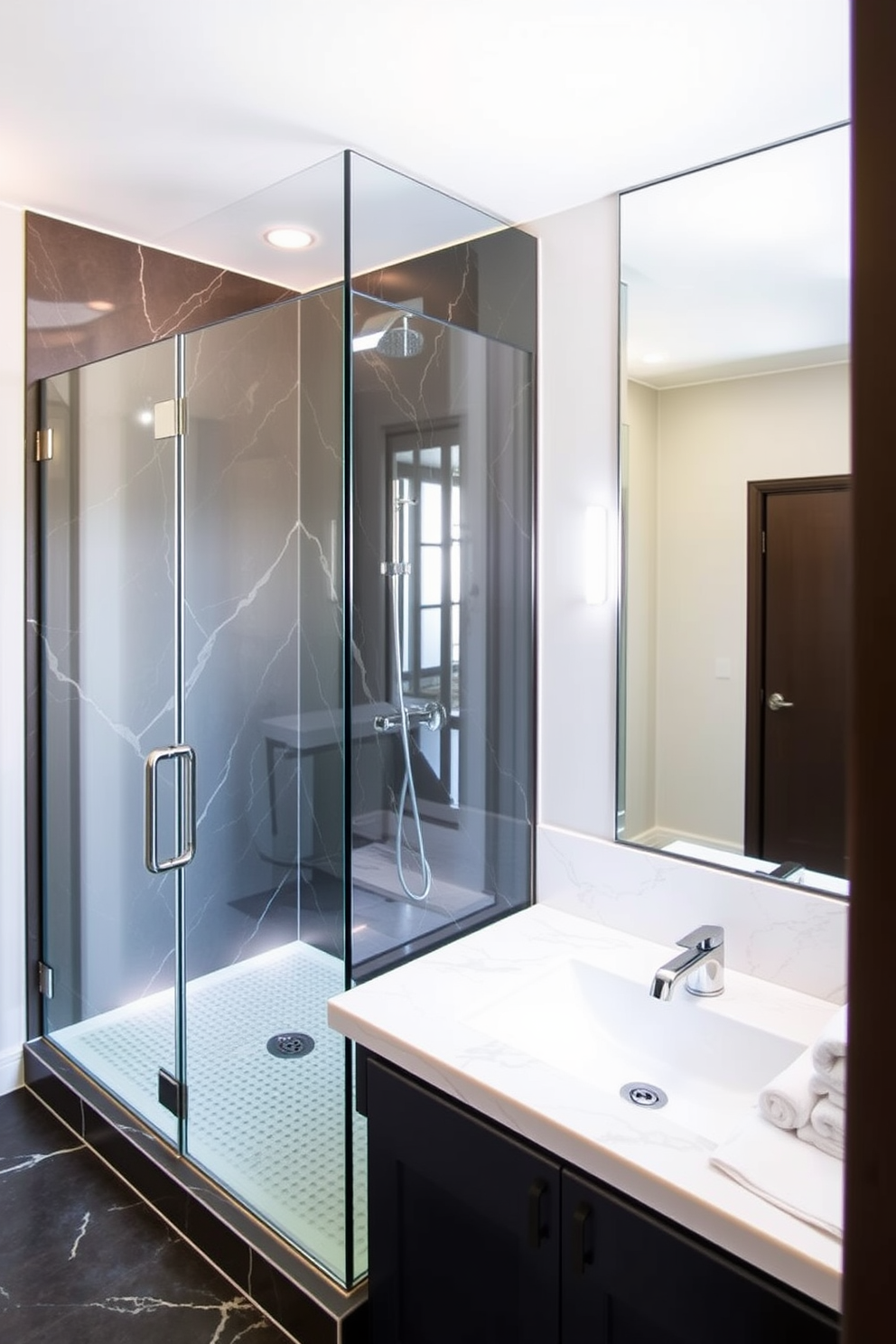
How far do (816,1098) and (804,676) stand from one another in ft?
2.68

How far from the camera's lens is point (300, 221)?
7.29 ft

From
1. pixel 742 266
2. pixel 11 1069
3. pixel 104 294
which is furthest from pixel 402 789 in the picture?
pixel 104 294

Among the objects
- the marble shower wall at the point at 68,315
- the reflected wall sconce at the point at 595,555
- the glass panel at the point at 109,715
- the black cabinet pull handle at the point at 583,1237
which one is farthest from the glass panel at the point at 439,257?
the black cabinet pull handle at the point at 583,1237

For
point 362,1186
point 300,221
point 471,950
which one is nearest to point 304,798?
point 471,950

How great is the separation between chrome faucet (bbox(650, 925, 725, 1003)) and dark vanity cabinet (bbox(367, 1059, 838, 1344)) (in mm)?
437

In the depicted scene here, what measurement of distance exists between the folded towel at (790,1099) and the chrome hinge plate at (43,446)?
2376 mm

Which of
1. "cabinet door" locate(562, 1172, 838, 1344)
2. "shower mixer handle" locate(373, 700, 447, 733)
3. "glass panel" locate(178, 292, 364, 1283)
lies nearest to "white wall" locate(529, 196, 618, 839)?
"shower mixer handle" locate(373, 700, 447, 733)

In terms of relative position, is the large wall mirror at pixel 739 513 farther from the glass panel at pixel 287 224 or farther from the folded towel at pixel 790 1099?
the glass panel at pixel 287 224

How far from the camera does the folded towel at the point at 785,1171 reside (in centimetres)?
113

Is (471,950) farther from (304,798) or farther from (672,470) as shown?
(672,470)

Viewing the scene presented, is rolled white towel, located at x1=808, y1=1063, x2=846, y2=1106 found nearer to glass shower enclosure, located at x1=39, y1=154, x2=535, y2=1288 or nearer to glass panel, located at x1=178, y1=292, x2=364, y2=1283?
glass shower enclosure, located at x1=39, y1=154, x2=535, y2=1288

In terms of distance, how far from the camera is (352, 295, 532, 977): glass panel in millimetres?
1843

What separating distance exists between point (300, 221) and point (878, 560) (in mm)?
2316

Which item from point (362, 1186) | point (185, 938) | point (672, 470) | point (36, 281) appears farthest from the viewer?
point (36, 281)
